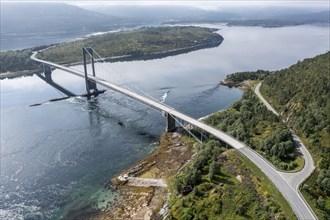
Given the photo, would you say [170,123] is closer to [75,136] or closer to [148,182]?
[75,136]

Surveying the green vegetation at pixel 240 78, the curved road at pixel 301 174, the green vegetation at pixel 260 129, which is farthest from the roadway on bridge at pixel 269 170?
the green vegetation at pixel 240 78

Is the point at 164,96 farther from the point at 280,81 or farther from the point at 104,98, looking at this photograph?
the point at 280,81

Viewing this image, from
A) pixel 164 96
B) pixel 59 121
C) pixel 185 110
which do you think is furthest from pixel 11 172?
pixel 164 96

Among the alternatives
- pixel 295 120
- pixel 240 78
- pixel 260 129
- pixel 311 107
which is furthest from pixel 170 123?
pixel 240 78

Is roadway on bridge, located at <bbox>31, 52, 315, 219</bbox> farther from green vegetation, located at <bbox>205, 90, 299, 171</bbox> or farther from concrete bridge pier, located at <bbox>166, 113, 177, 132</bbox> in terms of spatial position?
green vegetation, located at <bbox>205, 90, 299, 171</bbox>

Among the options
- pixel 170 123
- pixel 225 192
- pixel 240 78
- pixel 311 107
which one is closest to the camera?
pixel 225 192
